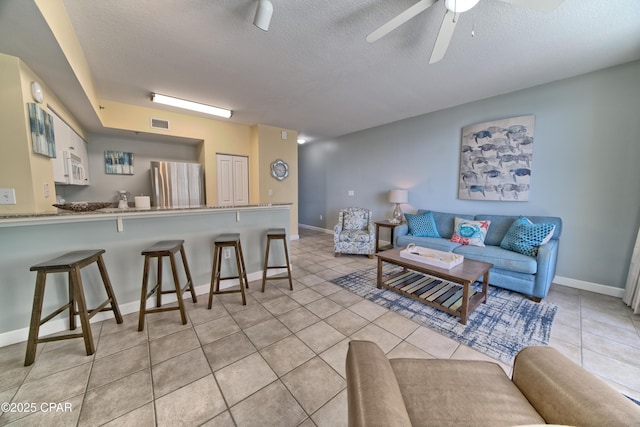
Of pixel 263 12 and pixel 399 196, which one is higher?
pixel 263 12

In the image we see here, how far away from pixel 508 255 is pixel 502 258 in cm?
9

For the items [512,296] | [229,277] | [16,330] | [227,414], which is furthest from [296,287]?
[512,296]

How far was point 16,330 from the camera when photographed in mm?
1833

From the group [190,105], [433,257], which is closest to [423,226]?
[433,257]

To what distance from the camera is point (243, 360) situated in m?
1.66

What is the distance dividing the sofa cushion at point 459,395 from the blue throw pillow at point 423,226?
2.80 meters

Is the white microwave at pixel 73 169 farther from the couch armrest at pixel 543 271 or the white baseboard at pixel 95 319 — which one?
the couch armrest at pixel 543 271

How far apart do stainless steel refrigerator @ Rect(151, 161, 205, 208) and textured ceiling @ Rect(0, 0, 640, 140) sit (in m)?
1.12

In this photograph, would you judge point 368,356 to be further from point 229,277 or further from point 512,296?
point 512,296

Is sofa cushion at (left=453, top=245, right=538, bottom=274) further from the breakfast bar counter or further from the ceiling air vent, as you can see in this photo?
the ceiling air vent

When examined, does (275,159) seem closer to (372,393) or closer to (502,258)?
(502,258)

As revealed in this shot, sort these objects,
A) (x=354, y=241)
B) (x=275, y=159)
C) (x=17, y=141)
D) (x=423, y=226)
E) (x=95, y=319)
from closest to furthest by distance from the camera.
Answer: (x=17, y=141) → (x=95, y=319) → (x=423, y=226) → (x=354, y=241) → (x=275, y=159)

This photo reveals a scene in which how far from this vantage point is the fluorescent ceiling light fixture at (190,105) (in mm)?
3283

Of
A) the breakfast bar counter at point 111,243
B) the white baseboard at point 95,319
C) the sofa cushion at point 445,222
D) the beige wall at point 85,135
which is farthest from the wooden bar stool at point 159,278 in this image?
the sofa cushion at point 445,222
